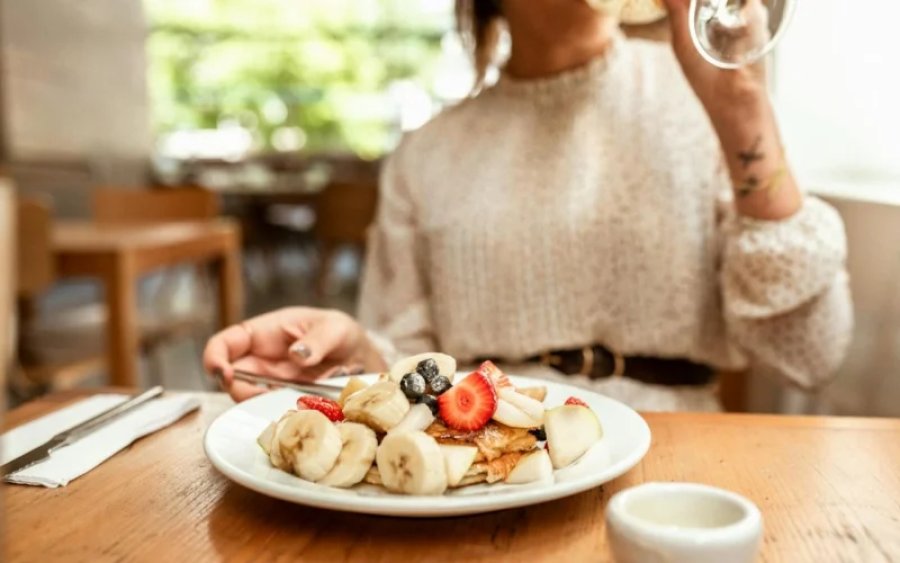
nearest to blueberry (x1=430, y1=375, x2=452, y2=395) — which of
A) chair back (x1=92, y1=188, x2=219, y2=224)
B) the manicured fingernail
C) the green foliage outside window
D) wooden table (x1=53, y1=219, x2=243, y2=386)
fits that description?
the manicured fingernail

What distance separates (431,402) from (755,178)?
0.59m

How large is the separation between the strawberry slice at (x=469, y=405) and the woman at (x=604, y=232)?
384mm

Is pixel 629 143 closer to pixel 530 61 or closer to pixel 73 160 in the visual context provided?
pixel 530 61

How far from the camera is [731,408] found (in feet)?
6.10

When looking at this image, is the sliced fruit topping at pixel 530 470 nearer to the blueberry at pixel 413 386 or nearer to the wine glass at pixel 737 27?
the blueberry at pixel 413 386

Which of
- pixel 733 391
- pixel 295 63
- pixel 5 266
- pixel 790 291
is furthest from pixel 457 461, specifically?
pixel 295 63

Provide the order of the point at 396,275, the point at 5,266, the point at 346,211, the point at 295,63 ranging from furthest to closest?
1. the point at 295,63
2. the point at 346,211
3. the point at 396,275
4. the point at 5,266

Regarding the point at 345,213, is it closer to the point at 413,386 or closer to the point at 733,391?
the point at 733,391

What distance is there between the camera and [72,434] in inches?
32.2

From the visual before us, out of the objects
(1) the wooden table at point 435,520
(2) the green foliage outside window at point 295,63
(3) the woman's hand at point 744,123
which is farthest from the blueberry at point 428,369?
(2) the green foliage outside window at point 295,63

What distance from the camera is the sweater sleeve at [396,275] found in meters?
1.41

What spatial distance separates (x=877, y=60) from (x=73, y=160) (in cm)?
495

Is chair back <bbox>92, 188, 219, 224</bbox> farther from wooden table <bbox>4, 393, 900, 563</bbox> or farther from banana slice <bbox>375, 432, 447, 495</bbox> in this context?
banana slice <bbox>375, 432, 447, 495</bbox>

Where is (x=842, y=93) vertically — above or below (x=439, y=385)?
above
